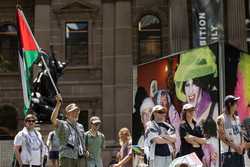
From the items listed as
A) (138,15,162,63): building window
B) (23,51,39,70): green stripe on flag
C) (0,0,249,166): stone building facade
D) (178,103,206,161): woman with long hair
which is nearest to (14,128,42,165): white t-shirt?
(178,103,206,161): woman with long hair

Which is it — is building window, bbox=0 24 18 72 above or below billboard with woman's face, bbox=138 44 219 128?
above

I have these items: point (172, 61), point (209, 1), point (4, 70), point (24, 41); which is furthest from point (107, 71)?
point (172, 61)

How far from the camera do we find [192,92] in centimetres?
1067

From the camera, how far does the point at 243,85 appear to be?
10398mm

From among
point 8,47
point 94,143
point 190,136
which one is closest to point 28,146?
point 94,143

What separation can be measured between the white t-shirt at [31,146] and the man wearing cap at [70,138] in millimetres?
897

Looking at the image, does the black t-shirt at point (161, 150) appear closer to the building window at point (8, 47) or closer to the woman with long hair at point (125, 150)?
the woman with long hair at point (125, 150)

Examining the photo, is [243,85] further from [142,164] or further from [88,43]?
[88,43]

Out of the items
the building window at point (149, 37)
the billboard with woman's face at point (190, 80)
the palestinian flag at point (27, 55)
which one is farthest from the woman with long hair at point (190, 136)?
the building window at point (149, 37)

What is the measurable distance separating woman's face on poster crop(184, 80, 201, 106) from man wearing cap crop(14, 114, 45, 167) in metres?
2.77

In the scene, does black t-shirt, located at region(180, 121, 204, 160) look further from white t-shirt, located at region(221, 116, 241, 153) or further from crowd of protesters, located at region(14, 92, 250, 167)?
white t-shirt, located at region(221, 116, 241, 153)

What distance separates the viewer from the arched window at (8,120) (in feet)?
108

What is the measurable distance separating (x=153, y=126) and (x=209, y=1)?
19.5 m

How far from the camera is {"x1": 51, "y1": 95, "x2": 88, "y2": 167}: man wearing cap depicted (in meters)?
10.0
